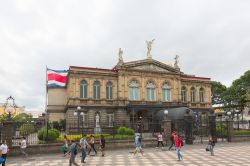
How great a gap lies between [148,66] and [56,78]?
15.1 meters

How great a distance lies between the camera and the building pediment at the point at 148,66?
156ft

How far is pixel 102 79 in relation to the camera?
1834 inches

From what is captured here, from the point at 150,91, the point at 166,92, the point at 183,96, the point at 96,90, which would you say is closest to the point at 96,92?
the point at 96,90

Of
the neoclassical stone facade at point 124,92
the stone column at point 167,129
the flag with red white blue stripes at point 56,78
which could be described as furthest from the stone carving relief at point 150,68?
the stone column at point 167,129

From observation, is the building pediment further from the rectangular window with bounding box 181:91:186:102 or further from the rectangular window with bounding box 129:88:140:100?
the rectangular window with bounding box 181:91:186:102

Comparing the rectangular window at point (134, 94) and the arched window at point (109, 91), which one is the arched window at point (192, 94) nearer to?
the rectangular window at point (134, 94)

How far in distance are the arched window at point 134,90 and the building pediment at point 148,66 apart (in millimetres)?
2415

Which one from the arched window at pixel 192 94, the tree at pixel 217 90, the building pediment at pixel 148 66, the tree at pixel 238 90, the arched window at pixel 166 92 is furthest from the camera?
the tree at pixel 217 90

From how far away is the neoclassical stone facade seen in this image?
44750 millimetres

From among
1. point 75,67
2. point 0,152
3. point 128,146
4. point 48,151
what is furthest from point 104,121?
point 0,152

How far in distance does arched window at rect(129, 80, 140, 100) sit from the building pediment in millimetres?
2415

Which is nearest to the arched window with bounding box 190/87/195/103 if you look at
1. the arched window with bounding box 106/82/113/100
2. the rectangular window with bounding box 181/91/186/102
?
the rectangular window with bounding box 181/91/186/102

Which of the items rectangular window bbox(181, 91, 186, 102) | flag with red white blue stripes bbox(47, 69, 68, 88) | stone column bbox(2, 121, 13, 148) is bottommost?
stone column bbox(2, 121, 13, 148)

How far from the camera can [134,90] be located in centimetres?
4822
